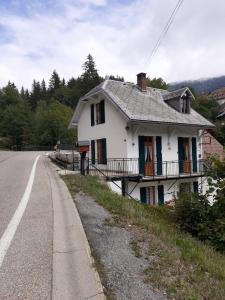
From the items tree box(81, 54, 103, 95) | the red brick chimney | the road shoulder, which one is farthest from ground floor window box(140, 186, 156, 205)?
tree box(81, 54, 103, 95)

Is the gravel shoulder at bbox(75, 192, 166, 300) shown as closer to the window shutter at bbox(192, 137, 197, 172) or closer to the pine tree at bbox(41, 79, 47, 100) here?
the window shutter at bbox(192, 137, 197, 172)

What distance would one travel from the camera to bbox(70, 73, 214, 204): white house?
69.6 ft

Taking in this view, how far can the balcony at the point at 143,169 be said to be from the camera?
2007 cm

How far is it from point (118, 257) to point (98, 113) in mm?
19904

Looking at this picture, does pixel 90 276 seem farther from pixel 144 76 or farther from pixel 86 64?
pixel 86 64

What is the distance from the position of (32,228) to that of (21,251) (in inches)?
52.9

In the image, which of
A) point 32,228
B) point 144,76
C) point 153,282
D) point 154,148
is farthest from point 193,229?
point 144,76

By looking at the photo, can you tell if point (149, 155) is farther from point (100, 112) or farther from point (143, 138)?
point (100, 112)

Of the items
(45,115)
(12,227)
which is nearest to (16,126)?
(45,115)

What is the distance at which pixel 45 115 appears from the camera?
78.4 metres

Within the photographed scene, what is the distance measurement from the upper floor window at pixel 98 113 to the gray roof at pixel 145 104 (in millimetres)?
832

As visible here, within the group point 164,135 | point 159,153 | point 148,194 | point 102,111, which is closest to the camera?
point 148,194

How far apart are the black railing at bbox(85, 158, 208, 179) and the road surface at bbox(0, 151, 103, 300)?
10.6 m

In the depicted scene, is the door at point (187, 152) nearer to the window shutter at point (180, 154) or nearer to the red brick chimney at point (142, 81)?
the window shutter at point (180, 154)
